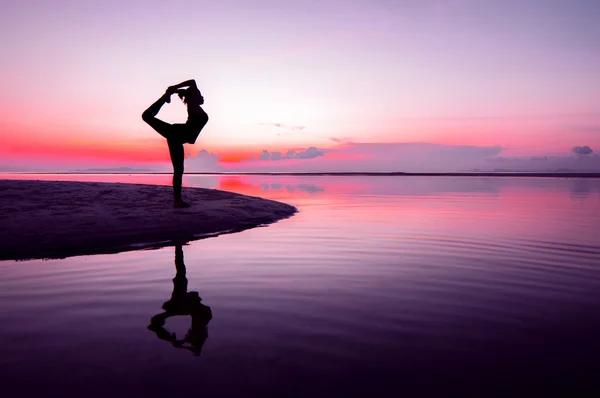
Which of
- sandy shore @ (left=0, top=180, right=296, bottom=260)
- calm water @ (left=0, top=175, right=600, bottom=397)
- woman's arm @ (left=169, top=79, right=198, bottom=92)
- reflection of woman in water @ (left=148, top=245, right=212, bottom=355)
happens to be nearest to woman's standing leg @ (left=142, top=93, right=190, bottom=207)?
woman's arm @ (left=169, top=79, right=198, bottom=92)

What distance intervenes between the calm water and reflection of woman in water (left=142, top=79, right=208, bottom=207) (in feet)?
15.3

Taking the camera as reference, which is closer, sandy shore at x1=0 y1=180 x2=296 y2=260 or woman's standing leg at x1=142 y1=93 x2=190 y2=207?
sandy shore at x1=0 y1=180 x2=296 y2=260

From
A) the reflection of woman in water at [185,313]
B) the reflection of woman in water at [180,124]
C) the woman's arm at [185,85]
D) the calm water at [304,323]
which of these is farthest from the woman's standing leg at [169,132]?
the reflection of woman in water at [185,313]

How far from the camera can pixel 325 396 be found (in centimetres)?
311

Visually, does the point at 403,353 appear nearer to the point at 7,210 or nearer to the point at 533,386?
the point at 533,386

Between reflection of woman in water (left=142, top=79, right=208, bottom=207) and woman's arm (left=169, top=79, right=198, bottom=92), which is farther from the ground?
woman's arm (left=169, top=79, right=198, bottom=92)

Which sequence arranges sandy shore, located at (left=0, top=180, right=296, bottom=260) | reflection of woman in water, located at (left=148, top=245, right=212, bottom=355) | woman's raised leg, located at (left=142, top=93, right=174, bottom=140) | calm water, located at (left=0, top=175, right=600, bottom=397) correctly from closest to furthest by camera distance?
calm water, located at (left=0, top=175, right=600, bottom=397), reflection of woman in water, located at (left=148, top=245, right=212, bottom=355), sandy shore, located at (left=0, top=180, right=296, bottom=260), woman's raised leg, located at (left=142, top=93, right=174, bottom=140)

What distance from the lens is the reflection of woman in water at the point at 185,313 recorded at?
4117mm

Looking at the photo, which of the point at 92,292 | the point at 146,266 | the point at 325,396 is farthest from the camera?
the point at 146,266

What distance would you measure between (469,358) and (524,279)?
12.4 ft

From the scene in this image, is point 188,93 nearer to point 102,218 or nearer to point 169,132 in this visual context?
point 169,132

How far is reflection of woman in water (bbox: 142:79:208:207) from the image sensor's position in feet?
39.5

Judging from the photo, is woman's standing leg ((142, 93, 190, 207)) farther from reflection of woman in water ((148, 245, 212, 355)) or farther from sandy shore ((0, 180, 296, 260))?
reflection of woman in water ((148, 245, 212, 355))

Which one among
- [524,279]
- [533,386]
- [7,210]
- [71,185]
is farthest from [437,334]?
[71,185]
